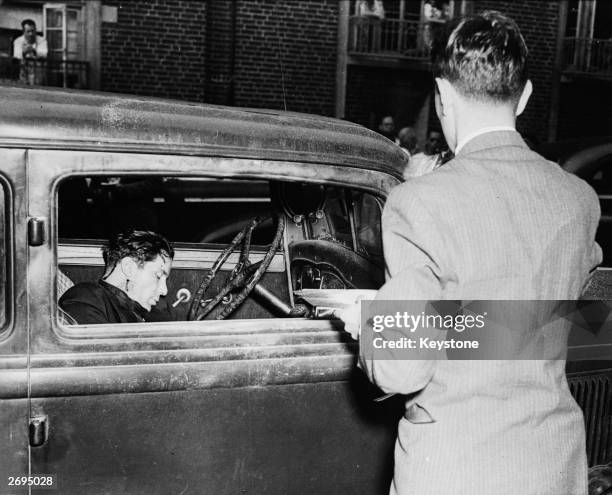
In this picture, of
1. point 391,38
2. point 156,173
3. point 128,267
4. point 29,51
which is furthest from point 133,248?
point 391,38

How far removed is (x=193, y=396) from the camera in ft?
6.56

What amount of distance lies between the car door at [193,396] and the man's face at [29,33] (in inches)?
436

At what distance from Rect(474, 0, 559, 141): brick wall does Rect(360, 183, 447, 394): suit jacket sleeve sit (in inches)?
556

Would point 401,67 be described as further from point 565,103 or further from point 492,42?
point 492,42

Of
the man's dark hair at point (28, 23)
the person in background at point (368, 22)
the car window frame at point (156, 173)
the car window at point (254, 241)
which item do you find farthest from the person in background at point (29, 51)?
the car window frame at point (156, 173)

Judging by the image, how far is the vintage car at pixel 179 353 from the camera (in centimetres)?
185

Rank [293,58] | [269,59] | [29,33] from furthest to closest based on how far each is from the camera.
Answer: [293,58]
[269,59]
[29,33]

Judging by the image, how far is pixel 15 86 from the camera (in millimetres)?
2113

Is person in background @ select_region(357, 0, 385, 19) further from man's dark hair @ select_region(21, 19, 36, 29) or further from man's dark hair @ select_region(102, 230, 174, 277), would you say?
man's dark hair @ select_region(102, 230, 174, 277)

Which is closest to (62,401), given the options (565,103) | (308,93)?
(308,93)

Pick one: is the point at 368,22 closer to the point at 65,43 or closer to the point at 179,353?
the point at 65,43

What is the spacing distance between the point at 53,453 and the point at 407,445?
0.96 metres

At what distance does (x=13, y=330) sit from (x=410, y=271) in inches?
42.9

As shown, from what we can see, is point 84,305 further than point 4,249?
Yes
